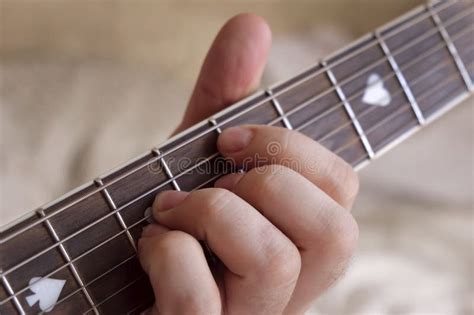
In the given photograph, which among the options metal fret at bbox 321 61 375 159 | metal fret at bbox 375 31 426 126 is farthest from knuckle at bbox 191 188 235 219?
metal fret at bbox 375 31 426 126

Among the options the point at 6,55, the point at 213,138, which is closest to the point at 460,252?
the point at 213,138

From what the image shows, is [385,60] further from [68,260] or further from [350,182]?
[68,260]

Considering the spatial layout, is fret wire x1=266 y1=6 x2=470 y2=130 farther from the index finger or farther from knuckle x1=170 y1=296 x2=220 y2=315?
knuckle x1=170 y1=296 x2=220 y2=315

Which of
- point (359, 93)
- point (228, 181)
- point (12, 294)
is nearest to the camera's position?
point (12, 294)

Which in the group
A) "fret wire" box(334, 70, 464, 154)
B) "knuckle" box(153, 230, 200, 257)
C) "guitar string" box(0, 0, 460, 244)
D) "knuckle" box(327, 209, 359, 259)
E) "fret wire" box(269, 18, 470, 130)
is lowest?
"knuckle" box(327, 209, 359, 259)

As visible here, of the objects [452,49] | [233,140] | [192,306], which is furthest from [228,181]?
[452,49]

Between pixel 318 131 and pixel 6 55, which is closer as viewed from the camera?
pixel 318 131

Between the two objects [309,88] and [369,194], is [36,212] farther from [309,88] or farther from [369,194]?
[369,194]
